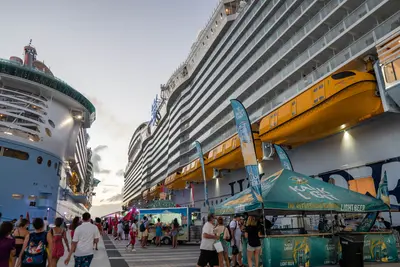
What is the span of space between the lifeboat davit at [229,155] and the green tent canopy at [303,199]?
12.8 meters

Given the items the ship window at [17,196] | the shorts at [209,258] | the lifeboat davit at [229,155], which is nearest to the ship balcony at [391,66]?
the lifeboat davit at [229,155]

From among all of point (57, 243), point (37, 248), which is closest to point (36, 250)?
point (37, 248)

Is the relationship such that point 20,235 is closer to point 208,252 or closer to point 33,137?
point 208,252

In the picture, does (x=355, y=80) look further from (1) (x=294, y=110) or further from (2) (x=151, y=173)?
(2) (x=151, y=173)

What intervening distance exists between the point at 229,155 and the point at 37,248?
22.8 metres

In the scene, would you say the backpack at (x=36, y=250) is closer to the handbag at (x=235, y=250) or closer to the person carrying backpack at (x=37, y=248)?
the person carrying backpack at (x=37, y=248)

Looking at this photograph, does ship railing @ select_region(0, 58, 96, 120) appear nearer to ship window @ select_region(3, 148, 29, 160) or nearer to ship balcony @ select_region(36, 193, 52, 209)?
ship window @ select_region(3, 148, 29, 160)

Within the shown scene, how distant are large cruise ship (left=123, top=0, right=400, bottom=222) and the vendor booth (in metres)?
4.63

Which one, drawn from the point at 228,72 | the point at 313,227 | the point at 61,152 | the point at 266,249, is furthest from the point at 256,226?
the point at 61,152

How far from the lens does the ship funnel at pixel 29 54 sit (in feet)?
184

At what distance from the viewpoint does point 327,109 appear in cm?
1500

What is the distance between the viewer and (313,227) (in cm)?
1791

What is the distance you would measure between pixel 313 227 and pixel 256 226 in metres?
11.2

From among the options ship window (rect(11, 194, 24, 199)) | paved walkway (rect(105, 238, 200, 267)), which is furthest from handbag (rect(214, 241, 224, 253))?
ship window (rect(11, 194, 24, 199))
